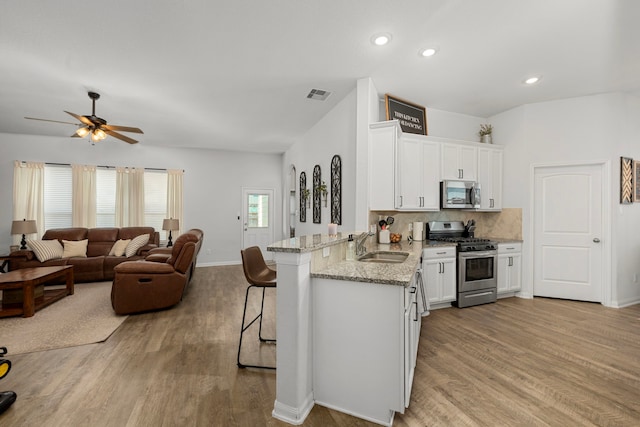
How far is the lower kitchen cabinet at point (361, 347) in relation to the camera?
1.72 meters

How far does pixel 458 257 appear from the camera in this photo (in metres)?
3.80

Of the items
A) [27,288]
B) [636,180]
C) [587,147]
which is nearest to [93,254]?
[27,288]

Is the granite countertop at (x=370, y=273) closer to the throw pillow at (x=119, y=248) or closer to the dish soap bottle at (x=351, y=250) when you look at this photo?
the dish soap bottle at (x=351, y=250)

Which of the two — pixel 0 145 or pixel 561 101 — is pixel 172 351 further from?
pixel 0 145

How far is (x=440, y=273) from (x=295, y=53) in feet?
10.3

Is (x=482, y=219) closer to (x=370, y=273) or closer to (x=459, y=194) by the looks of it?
(x=459, y=194)

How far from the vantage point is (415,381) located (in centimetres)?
215

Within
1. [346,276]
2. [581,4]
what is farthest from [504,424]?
[581,4]

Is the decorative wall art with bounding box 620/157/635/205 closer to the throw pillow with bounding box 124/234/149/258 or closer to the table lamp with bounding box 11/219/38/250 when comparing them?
the throw pillow with bounding box 124/234/149/258

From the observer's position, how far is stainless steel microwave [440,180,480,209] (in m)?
4.13

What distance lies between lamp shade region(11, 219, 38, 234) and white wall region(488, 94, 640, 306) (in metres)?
8.49

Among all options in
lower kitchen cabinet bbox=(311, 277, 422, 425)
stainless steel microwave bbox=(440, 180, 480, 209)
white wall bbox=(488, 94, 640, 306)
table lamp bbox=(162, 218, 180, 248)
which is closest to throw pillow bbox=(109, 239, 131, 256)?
table lamp bbox=(162, 218, 180, 248)

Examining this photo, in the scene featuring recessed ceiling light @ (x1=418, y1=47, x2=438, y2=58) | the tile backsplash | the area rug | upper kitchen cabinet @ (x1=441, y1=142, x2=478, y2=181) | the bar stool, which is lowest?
the area rug

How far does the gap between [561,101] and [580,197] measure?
55.6 inches
